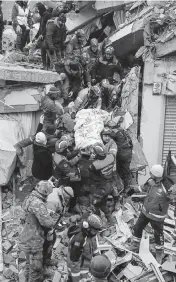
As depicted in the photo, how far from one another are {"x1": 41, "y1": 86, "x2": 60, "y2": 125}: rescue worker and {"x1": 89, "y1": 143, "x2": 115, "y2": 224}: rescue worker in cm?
158

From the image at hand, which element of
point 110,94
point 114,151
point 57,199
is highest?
point 110,94

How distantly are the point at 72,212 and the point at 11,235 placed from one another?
4.54 feet

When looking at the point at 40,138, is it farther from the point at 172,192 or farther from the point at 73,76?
the point at 73,76

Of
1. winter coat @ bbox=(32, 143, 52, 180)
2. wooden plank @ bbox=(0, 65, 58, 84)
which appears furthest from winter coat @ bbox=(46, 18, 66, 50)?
winter coat @ bbox=(32, 143, 52, 180)

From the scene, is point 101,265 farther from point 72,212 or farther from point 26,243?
point 72,212

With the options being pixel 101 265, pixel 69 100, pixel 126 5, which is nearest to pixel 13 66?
pixel 69 100

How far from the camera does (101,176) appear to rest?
998 centimetres

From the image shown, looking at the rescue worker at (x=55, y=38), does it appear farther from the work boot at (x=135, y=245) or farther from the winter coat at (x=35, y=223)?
the winter coat at (x=35, y=223)

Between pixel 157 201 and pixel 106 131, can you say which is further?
pixel 106 131

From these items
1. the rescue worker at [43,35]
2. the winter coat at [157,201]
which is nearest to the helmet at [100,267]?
the winter coat at [157,201]

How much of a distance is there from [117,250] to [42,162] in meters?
2.52

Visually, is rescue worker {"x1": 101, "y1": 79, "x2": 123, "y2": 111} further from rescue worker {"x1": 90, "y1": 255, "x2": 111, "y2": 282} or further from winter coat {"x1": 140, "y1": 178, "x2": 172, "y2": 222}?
rescue worker {"x1": 90, "y1": 255, "x2": 111, "y2": 282}

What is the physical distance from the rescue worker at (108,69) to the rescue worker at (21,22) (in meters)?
3.75

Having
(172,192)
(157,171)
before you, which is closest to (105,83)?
(157,171)
